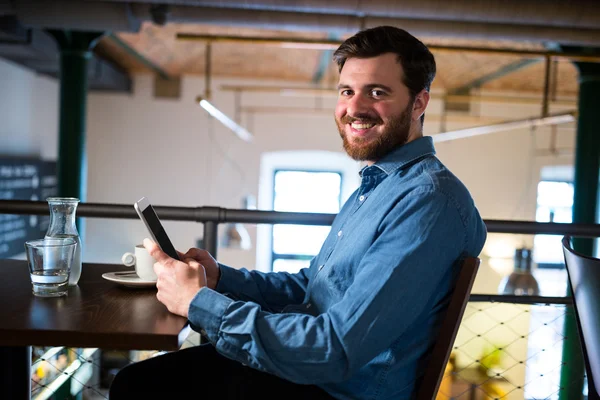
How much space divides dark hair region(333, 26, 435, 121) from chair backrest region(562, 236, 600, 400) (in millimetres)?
514

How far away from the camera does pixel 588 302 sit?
1.15m

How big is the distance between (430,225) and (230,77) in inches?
316

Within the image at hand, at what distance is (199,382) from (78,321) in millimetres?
347

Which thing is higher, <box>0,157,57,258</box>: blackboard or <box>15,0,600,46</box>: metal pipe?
<box>15,0,600,46</box>: metal pipe

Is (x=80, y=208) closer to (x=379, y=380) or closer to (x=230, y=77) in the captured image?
(x=379, y=380)

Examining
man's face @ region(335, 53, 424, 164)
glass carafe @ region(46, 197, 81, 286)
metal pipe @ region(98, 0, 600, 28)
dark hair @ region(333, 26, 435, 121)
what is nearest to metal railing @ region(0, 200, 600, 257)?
glass carafe @ region(46, 197, 81, 286)

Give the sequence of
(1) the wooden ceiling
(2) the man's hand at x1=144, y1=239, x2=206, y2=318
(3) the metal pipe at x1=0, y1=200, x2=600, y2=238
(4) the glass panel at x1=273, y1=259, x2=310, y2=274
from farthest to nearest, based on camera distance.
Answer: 1. (4) the glass panel at x1=273, y1=259, x2=310, y2=274
2. (1) the wooden ceiling
3. (3) the metal pipe at x1=0, y1=200, x2=600, y2=238
4. (2) the man's hand at x1=144, y1=239, x2=206, y2=318

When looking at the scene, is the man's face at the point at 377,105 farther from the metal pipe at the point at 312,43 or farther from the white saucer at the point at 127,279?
the metal pipe at the point at 312,43

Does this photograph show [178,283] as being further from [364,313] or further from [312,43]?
[312,43]

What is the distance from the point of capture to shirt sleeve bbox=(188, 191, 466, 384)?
1.05 meters

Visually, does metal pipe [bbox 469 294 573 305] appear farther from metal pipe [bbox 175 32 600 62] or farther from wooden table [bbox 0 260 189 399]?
metal pipe [bbox 175 32 600 62]

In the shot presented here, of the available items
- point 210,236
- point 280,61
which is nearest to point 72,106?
point 280,61

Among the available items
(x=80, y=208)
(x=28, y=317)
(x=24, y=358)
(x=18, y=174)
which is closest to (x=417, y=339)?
(x=28, y=317)

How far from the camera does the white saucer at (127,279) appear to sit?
1.40m
